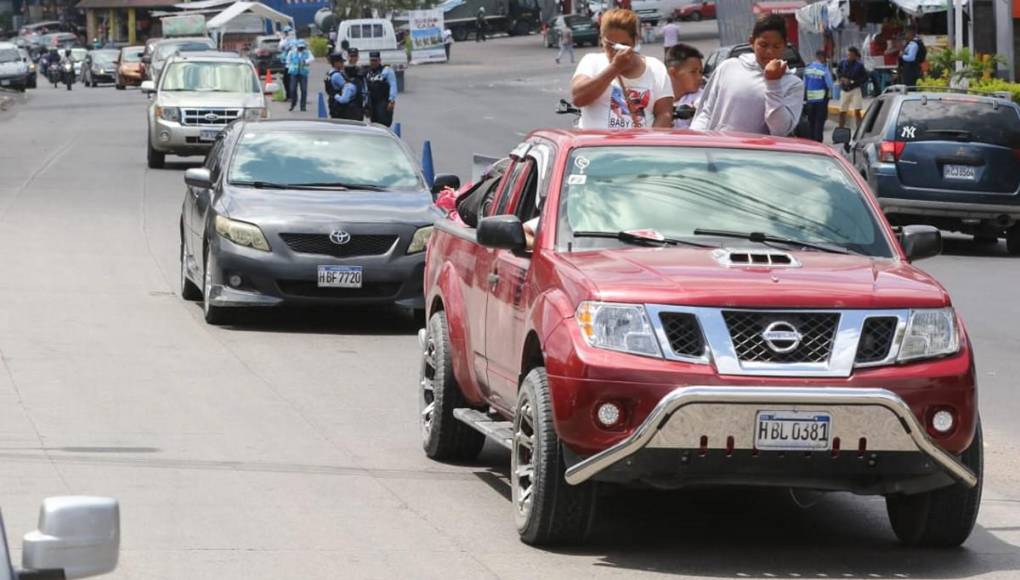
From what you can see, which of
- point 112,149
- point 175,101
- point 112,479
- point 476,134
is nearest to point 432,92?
point 476,134

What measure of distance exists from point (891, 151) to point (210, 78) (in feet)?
49.0

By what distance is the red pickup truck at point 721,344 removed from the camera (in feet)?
23.8

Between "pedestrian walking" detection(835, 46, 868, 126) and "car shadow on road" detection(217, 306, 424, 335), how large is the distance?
24.0 metres

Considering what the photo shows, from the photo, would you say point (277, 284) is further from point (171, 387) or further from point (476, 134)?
point (476, 134)

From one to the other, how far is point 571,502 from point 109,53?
3023 inches

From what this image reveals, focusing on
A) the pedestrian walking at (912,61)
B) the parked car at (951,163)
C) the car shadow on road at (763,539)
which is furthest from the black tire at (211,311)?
the pedestrian walking at (912,61)

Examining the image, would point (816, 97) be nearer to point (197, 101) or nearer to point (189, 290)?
point (197, 101)

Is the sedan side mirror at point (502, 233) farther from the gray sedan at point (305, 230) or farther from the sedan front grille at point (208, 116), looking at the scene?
the sedan front grille at point (208, 116)

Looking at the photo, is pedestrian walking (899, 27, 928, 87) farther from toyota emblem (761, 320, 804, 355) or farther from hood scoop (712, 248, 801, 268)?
toyota emblem (761, 320, 804, 355)

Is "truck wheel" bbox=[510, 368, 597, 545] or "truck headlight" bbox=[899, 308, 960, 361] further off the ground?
"truck headlight" bbox=[899, 308, 960, 361]

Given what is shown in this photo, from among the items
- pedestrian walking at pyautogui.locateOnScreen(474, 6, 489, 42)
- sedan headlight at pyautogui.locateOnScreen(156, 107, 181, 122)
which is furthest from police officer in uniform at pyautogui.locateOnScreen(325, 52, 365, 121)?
pedestrian walking at pyautogui.locateOnScreen(474, 6, 489, 42)

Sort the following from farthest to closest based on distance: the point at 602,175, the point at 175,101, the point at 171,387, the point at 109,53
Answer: the point at 109,53, the point at 175,101, the point at 171,387, the point at 602,175

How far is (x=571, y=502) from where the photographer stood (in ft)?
25.0

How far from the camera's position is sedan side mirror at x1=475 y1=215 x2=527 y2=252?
830cm
